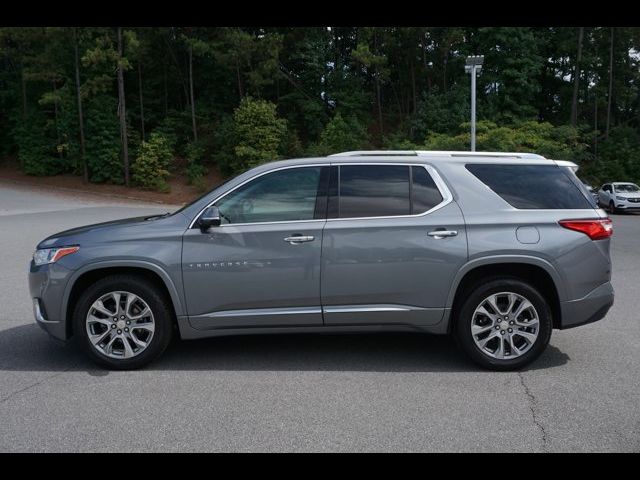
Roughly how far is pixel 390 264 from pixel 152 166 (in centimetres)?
3488

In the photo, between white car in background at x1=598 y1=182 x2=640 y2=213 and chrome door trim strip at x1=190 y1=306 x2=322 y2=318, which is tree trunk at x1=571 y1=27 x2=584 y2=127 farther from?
chrome door trim strip at x1=190 y1=306 x2=322 y2=318

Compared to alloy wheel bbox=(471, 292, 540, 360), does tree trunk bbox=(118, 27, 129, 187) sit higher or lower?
higher

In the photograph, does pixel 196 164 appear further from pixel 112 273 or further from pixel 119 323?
pixel 119 323

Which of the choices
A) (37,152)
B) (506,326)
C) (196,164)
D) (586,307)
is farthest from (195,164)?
(586,307)

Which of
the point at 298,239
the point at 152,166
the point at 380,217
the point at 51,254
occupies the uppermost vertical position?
the point at 152,166

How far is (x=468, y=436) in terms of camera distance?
3.83m

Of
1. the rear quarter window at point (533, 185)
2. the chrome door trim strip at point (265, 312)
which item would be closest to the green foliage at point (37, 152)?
the chrome door trim strip at point (265, 312)

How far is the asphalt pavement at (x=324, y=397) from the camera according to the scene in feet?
12.5

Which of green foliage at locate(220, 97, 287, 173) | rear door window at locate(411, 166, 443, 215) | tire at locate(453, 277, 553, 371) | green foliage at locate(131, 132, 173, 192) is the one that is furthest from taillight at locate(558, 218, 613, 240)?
green foliage at locate(131, 132, 173, 192)

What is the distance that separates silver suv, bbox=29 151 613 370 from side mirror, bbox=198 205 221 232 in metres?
0.01

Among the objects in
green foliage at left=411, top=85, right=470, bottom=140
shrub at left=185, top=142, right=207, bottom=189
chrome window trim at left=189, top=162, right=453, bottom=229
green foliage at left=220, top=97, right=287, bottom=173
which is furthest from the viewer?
green foliage at left=411, top=85, right=470, bottom=140

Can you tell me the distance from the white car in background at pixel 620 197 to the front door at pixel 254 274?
25.0 m

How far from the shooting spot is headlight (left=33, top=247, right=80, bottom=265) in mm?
5137

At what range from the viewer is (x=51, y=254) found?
5199mm
